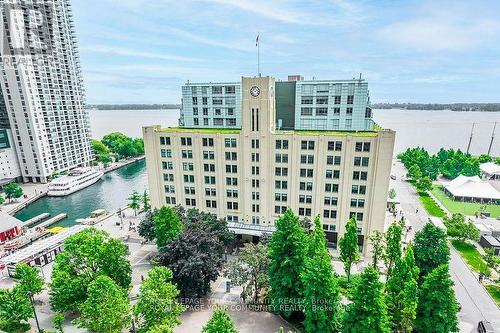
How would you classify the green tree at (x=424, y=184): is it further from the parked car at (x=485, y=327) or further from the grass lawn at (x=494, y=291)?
the parked car at (x=485, y=327)

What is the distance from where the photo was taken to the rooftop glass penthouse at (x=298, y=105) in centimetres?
5459

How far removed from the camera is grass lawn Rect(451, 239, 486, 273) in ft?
150

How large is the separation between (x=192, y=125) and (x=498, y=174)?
322 ft

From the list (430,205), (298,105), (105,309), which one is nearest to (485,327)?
(105,309)

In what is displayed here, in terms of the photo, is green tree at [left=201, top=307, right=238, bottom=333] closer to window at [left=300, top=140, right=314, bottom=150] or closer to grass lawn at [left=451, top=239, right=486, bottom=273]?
window at [left=300, top=140, right=314, bottom=150]

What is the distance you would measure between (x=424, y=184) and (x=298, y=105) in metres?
50.1

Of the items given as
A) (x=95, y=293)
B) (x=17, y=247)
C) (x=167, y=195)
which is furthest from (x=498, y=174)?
(x=17, y=247)

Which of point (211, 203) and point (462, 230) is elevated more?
point (211, 203)

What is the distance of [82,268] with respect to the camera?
34375 millimetres

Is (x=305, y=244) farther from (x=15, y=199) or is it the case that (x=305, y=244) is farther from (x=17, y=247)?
(x=15, y=199)

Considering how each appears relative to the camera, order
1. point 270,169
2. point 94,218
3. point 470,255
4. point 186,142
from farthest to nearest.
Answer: point 94,218 → point 186,142 → point 270,169 → point 470,255

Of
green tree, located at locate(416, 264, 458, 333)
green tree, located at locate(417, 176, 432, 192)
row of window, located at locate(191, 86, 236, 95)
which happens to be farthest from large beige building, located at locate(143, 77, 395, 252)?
green tree, located at locate(417, 176, 432, 192)

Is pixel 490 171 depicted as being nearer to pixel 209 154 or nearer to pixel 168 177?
pixel 209 154

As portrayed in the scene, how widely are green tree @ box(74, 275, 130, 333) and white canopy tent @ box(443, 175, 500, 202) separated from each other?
81.6m
